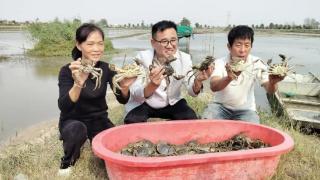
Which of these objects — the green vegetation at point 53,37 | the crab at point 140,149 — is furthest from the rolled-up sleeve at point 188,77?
the green vegetation at point 53,37

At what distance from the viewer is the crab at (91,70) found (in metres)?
3.74

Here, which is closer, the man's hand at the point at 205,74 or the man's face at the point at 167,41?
the man's hand at the point at 205,74

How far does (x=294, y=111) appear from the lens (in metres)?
8.12

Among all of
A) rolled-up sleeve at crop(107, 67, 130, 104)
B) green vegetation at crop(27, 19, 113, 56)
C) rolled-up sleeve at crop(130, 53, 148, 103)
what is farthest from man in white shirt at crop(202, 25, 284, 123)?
green vegetation at crop(27, 19, 113, 56)

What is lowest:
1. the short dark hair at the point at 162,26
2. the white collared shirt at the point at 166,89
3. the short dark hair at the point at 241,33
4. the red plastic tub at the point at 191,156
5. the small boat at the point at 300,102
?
the small boat at the point at 300,102

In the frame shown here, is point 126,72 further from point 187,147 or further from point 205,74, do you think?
point 187,147

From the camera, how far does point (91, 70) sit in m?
3.84

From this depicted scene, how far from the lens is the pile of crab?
162 inches

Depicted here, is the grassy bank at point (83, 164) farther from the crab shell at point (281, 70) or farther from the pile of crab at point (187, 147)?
the crab shell at point (281, 70)

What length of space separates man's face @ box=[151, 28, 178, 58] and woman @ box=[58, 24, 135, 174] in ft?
2.14

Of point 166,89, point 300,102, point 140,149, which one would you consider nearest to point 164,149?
point 140,149

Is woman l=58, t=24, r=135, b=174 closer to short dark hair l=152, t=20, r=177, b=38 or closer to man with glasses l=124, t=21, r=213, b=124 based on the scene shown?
man with glasses l=124, t=21, r=213, b=124

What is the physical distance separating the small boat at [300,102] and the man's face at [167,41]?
1.78 meters

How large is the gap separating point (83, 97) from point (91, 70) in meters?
0.58
